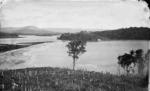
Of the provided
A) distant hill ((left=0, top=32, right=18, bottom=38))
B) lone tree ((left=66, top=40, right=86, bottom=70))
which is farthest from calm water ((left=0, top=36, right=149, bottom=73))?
distant hill ((left=0, top=32, right=18, bottom=38))

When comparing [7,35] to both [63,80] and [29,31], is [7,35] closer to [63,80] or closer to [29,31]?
[29,31]

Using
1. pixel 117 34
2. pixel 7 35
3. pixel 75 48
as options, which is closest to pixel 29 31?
pixel 7 35

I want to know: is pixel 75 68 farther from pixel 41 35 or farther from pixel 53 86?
pixel 41 35

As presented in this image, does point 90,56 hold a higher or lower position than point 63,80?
higher

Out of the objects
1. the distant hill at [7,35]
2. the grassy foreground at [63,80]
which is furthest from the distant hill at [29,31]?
the grassy foreground at [63,80]

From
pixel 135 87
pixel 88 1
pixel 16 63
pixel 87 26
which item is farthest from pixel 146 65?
pixel 16 63

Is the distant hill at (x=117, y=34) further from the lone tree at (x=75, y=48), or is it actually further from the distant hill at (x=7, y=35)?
the distant hill at (x=7, y=35)

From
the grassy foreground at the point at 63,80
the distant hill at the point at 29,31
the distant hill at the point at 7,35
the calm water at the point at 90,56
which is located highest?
the distant hill at the point at 29,31
